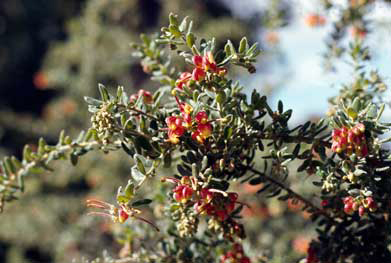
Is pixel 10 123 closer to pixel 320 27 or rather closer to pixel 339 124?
pixel 320 27

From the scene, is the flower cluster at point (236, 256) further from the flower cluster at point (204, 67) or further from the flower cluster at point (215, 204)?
the flower cluster at point (204, 67)

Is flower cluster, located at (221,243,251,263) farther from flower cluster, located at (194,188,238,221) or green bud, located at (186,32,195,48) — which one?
green bud, located at (186,32,195,48)

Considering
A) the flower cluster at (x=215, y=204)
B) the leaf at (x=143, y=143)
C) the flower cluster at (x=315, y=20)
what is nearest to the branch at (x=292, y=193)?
the flower cluster at (x=215, y=204)

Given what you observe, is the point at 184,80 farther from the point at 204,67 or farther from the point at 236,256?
the point at 236,256

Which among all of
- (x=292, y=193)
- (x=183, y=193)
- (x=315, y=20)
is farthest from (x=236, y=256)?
(x=315, y=20)

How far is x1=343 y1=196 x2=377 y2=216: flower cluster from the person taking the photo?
2.73 ft

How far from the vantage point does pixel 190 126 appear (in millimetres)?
847

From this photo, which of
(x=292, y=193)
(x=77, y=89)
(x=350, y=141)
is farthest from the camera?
(x=77, y=89)

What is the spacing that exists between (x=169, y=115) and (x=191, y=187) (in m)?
0.14

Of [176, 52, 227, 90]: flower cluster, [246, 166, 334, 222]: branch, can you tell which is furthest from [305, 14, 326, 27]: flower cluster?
[176, 52, 227, 90]: flower cluster

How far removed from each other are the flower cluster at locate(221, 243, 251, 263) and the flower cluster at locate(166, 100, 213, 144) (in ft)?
1.05

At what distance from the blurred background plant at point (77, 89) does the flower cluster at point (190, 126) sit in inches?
47.9

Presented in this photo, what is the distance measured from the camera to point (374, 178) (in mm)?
845

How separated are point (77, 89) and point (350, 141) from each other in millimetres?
6114
